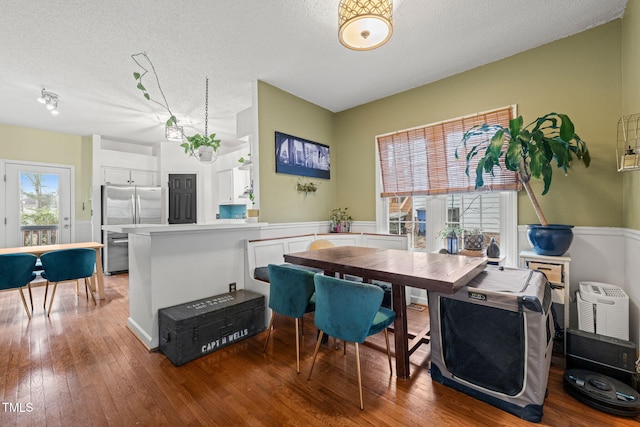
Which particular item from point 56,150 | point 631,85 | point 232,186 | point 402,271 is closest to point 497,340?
point 402,271

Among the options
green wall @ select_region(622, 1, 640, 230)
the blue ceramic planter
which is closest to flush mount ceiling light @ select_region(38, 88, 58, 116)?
the blue ceramic planter

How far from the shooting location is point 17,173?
4762 mm

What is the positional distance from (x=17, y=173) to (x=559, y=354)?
801 cm

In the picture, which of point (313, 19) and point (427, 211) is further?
point (427, 211)

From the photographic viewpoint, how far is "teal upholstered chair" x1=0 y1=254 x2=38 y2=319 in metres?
2.93

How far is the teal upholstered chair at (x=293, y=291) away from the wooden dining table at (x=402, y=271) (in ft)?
0.56

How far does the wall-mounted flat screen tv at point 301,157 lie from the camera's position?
3670mm

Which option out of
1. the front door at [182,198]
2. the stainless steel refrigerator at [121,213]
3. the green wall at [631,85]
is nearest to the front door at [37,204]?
the stainless steel refrigerator at [121,213]

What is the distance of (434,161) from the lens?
11.3ft

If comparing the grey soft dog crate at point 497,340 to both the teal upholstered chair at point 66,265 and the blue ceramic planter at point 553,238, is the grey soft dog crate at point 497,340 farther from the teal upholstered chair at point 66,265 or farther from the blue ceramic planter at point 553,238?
the teal upholstered chair at point 66,265

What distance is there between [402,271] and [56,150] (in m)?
6.68

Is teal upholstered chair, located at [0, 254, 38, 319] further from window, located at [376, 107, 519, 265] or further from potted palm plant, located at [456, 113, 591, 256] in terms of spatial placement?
potted palm plant, located at [456, 113, 591, 256]

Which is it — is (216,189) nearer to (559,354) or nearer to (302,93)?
(302,93)

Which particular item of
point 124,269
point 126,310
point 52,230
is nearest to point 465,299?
point 126,310
